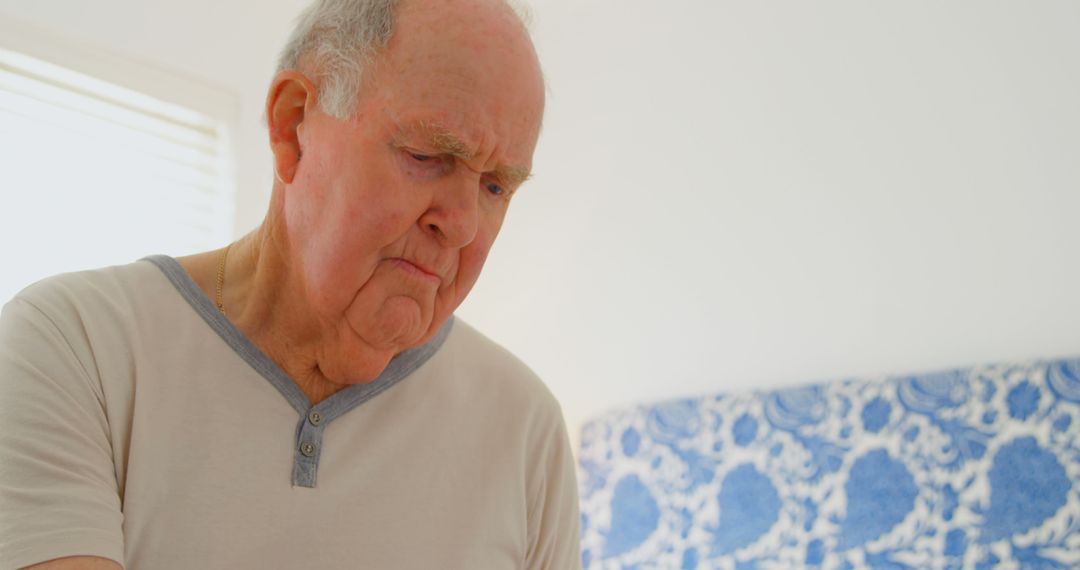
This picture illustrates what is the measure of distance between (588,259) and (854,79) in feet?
3.58

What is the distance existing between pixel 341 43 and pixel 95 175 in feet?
7.76

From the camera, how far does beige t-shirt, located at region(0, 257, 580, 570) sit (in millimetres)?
918

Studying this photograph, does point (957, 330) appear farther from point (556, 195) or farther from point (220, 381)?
point (220, 381)

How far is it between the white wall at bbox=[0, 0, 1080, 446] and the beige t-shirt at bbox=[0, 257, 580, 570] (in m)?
1.90

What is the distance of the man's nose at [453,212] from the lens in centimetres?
105

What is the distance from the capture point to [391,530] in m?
1.09

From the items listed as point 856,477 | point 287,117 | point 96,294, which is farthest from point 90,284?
point 856,477

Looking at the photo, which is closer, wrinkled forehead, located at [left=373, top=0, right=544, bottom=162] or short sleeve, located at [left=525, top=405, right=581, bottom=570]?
wrinkled forehead, located at [left=373, top=0, right=544, bottom=162]

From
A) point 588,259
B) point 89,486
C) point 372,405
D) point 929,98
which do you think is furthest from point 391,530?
point 588,259

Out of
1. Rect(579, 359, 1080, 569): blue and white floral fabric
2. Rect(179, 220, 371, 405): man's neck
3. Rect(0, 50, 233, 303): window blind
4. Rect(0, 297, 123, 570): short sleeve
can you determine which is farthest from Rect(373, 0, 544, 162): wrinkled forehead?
Rect(0, 50, 233, 303): window blind

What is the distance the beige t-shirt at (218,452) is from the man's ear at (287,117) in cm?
15

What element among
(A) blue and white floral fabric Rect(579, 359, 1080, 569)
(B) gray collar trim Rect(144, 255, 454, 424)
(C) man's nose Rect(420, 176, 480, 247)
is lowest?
(A) blue and white floral fabric Rect(579, 359, 1080, 569)

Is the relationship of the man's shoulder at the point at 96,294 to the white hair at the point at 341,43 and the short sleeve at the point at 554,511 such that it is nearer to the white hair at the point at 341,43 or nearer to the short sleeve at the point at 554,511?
the white hair at the point at 341,43

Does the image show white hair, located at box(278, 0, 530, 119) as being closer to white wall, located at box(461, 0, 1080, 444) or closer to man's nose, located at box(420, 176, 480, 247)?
man's nose, located at box(420, 176, 480, 247)
